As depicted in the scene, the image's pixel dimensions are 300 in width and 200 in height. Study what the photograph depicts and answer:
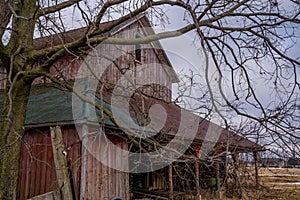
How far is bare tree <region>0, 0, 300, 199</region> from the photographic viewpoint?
205 inches

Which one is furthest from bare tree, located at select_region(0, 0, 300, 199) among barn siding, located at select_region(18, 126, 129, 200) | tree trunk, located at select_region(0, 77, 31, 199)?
barn siding, located at select_region(18, 126, 129, 200)

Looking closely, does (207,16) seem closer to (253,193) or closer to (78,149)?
(253,193)

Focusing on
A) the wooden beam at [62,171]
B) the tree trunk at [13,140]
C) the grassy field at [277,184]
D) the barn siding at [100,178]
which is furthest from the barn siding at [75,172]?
the grassy field at [277,184]

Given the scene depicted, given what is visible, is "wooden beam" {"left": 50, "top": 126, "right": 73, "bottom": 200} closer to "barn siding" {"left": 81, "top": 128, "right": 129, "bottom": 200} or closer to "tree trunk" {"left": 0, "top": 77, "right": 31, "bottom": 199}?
Result: "tree trunk" {"left": 0, "top": 77, "right": 31, "bottom": 199}

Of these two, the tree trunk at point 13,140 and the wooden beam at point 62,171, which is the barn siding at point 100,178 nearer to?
the tree trunk at point 13,140

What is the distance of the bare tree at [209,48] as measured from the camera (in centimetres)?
522

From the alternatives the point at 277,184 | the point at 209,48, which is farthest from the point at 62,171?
the point at 277,184

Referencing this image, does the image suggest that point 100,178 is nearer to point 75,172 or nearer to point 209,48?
point 75,172

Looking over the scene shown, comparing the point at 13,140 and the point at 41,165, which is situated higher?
the point at 13,140

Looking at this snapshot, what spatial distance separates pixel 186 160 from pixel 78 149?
4.07 m

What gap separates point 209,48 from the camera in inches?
224

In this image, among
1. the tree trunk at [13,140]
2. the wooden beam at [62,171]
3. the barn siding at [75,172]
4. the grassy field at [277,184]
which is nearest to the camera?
the grassy field at [277,184]

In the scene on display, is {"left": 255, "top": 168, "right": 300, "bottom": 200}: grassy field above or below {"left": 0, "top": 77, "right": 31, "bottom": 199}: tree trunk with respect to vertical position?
below

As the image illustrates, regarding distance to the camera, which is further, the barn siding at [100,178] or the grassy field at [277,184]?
the barn siding at [100,178]
